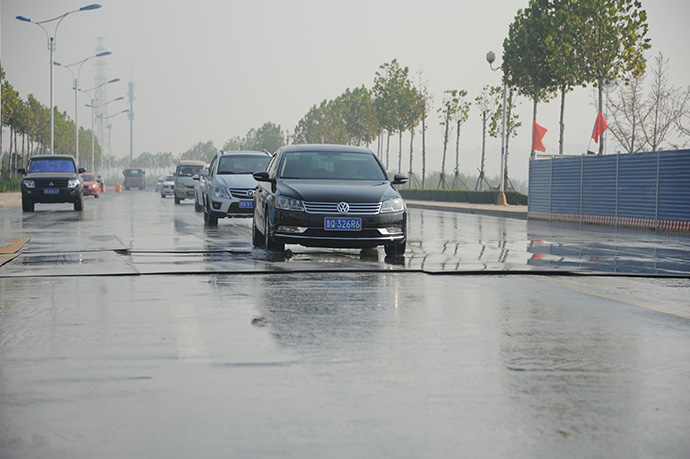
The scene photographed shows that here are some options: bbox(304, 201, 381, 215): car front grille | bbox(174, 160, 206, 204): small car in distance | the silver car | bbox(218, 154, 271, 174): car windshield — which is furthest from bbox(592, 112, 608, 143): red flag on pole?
bbox(304, 201, 381, 215): car front grille

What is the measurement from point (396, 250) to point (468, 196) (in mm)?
33451

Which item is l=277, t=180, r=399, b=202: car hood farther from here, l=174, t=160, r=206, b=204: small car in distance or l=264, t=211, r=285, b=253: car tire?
l=174, t=160, r=206, b=204: small car in distance

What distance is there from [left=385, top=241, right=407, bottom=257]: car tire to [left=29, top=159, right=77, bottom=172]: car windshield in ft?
66.7

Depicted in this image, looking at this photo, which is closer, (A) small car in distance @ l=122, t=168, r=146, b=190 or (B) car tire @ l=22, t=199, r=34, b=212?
(B) car tire @ l=22, t=199, r=34, b=212

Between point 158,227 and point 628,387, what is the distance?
1677 cm

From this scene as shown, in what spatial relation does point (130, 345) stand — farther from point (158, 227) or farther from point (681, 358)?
point (158, 227)

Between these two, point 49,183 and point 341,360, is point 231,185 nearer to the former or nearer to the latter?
point 49,183

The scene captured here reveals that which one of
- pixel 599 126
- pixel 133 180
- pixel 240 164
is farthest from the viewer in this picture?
pixel 133 180

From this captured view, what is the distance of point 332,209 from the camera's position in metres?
12.7

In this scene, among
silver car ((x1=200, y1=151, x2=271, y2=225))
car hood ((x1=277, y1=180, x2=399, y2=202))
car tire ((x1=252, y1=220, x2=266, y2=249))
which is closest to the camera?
car hood ((x1=277, y1=180, x2=399, y2=202))

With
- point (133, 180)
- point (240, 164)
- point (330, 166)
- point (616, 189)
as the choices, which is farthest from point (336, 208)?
point (133, 180)

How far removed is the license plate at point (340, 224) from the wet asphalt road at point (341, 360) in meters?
0.73

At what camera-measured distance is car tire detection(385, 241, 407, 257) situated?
13281 millimetres

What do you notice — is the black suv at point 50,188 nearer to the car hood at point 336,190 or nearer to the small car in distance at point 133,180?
the car hood at point 336,190
